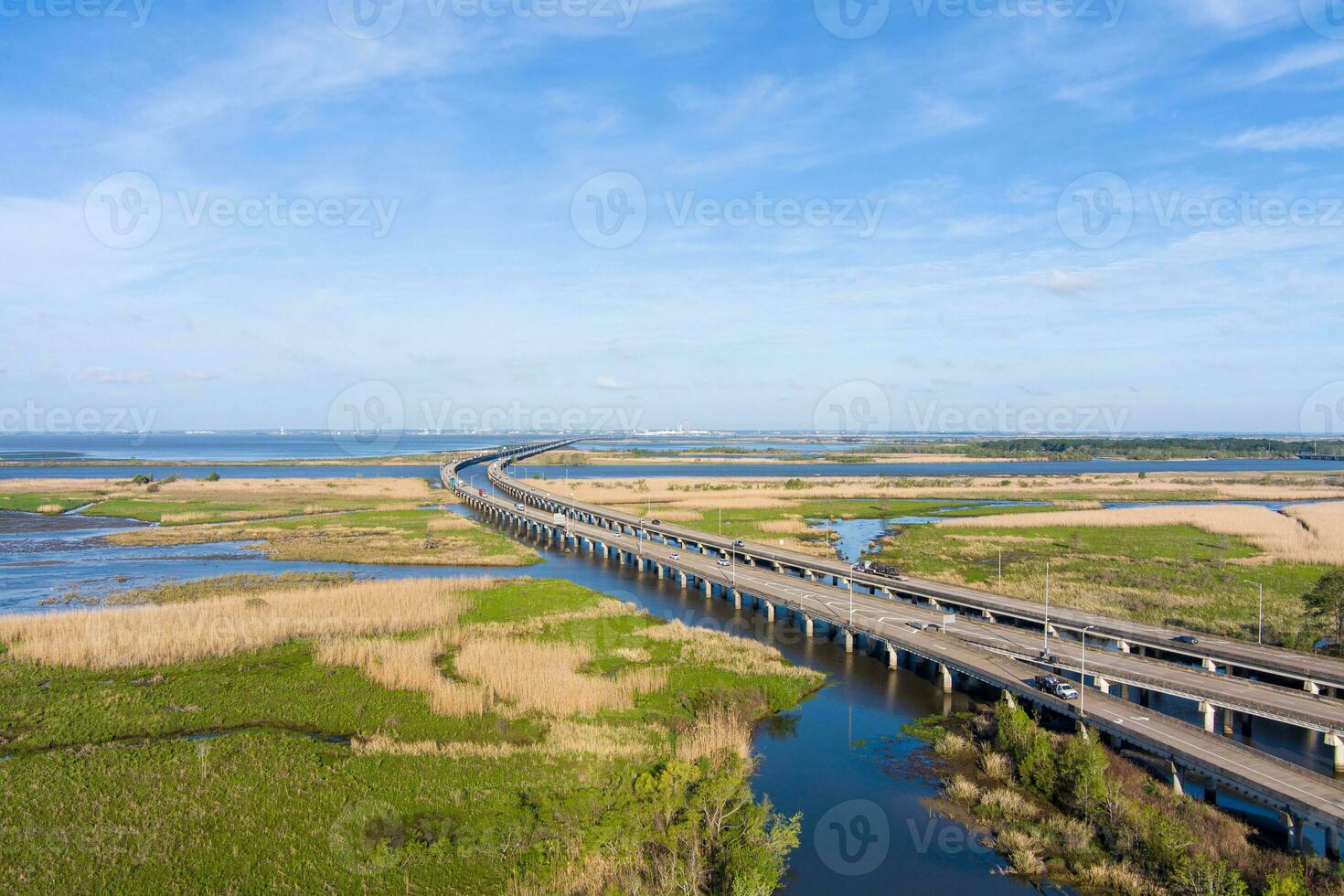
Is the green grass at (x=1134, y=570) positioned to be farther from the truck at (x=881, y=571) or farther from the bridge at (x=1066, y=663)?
the bridge at (x=1066, y=663)

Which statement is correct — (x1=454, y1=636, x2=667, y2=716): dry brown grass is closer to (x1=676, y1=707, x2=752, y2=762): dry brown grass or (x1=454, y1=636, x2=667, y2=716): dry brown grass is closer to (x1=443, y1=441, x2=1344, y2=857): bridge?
(x1=676, y1=707, x2=752, y2=762): dry brown grass

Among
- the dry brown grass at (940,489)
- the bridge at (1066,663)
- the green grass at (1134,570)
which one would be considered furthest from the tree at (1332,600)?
the dry brown grass at (940,489)

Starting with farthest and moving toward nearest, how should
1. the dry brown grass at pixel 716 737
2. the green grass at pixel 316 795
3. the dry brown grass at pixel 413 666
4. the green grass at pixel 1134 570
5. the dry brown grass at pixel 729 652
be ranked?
the green grass at pixel 1134 570 → the dry brown grass at pixel 729 652 → the dry brown grass at pixel 413 666 → the dry brown grass at pixel 716 737 → the green grass at pixel 316 795

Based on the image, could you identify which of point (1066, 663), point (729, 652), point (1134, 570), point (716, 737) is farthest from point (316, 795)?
point (1134, 570)

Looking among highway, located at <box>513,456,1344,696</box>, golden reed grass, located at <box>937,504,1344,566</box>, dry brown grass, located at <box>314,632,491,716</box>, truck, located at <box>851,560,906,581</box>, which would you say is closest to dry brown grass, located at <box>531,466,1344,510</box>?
golden reed grass, located at <box>937,504,1344,566</box>

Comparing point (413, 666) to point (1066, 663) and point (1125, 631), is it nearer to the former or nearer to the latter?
point (1066, 663)

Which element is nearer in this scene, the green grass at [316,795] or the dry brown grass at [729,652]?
the green grass at [316,795]
